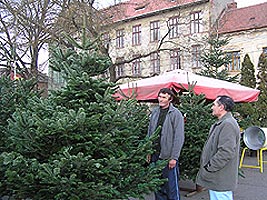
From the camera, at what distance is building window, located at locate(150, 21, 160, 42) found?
32.9 m

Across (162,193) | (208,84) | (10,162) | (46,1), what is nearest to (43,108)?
(10,162)

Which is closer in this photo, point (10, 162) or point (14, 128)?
point (10, 162)

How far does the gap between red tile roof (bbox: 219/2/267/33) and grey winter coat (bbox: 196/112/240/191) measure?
80.5 feet

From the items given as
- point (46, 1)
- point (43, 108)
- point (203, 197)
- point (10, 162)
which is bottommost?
point (203, 197)

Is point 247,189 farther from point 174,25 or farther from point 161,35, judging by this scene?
point 161,35

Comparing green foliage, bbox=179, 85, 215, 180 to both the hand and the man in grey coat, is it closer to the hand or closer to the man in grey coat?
the hand

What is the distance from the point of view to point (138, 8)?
34531 millimetres

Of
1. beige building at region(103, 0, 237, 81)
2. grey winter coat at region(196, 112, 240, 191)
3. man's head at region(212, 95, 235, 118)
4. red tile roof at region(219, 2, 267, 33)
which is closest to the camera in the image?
grey winter coat at region(196, 112, 240, 191)

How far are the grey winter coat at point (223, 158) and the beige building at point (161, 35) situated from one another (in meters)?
23.1

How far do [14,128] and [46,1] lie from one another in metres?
13.0

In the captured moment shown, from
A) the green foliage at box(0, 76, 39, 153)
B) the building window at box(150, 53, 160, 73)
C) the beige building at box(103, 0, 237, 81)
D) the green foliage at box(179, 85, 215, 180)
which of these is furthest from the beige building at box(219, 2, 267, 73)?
the green foliage at box(0, 76, 39, 153)

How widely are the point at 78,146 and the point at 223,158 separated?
169cm

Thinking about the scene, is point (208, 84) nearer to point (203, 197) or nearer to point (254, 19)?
point (203, 197)

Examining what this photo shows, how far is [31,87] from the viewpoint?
221 inches
